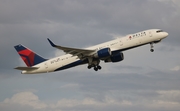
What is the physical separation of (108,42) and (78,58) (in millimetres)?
5829

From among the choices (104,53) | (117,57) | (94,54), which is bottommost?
(104,53)

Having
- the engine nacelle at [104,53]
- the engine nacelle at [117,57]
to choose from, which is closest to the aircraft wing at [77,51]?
the engine nacelle at [104,53]

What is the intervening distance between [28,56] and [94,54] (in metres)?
14.8

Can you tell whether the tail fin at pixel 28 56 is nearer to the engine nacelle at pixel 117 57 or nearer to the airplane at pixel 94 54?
the airplane at pixel 94 54

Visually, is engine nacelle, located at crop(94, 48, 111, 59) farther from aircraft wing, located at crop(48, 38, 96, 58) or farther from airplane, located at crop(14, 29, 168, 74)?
Result: aircraft wing, located at crop(48, 38, 96, 58)

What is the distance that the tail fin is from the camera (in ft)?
269

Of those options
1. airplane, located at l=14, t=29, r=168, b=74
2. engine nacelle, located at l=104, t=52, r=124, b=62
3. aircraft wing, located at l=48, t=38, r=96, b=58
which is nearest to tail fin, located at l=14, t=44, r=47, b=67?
airplane, located at l=14, t=29, r=168, b=74

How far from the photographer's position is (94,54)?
74.6m

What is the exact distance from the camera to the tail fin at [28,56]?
269ft

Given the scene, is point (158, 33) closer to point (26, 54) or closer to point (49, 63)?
point (49, 63)

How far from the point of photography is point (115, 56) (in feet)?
256

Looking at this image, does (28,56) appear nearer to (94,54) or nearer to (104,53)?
(94,54)

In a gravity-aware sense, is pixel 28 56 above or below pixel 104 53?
above

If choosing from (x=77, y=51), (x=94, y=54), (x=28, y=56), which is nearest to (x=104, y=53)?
(x=94, y=54)
